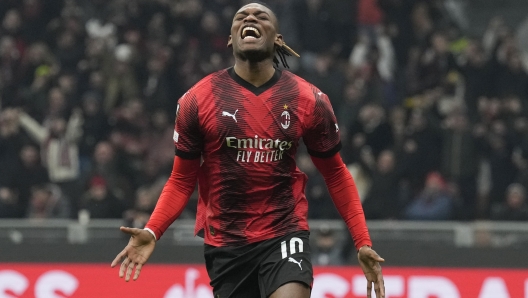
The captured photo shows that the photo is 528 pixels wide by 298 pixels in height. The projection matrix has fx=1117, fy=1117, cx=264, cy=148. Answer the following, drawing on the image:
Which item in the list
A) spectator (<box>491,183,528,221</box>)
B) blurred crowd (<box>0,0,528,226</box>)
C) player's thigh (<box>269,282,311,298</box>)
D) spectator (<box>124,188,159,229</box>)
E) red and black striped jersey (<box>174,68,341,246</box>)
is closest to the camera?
player's thigh (<box>269,282,311,298</box>)

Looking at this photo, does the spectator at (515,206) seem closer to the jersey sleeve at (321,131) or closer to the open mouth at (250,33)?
the jersey sleeve at (321,131)

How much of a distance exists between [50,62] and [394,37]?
4337 millimetres

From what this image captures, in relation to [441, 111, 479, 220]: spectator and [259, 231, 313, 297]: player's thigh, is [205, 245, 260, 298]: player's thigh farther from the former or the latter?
[441, 111, 479, 220]: spectator

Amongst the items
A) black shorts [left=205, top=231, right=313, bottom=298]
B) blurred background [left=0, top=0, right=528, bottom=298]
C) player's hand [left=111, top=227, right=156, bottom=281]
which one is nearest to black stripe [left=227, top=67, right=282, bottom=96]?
black shorts [left=205, top=231, right=313, bottom=298]

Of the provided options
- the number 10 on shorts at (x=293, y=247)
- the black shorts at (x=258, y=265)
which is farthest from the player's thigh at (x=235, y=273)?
the number 10 on shorts at (x=293, y=247)

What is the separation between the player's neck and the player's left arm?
26 centimetres

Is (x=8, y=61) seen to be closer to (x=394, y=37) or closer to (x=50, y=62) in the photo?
(x=50, y=62)

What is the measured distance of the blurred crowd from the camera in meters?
12.5

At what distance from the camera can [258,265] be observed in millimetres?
5430

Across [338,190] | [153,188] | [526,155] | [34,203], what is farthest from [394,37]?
[338,190]

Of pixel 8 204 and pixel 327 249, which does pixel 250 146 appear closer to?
pixel 327 249

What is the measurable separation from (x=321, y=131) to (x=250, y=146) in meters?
0.38

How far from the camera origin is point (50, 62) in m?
14.0

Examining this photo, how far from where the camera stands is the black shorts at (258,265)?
5.34 meters
